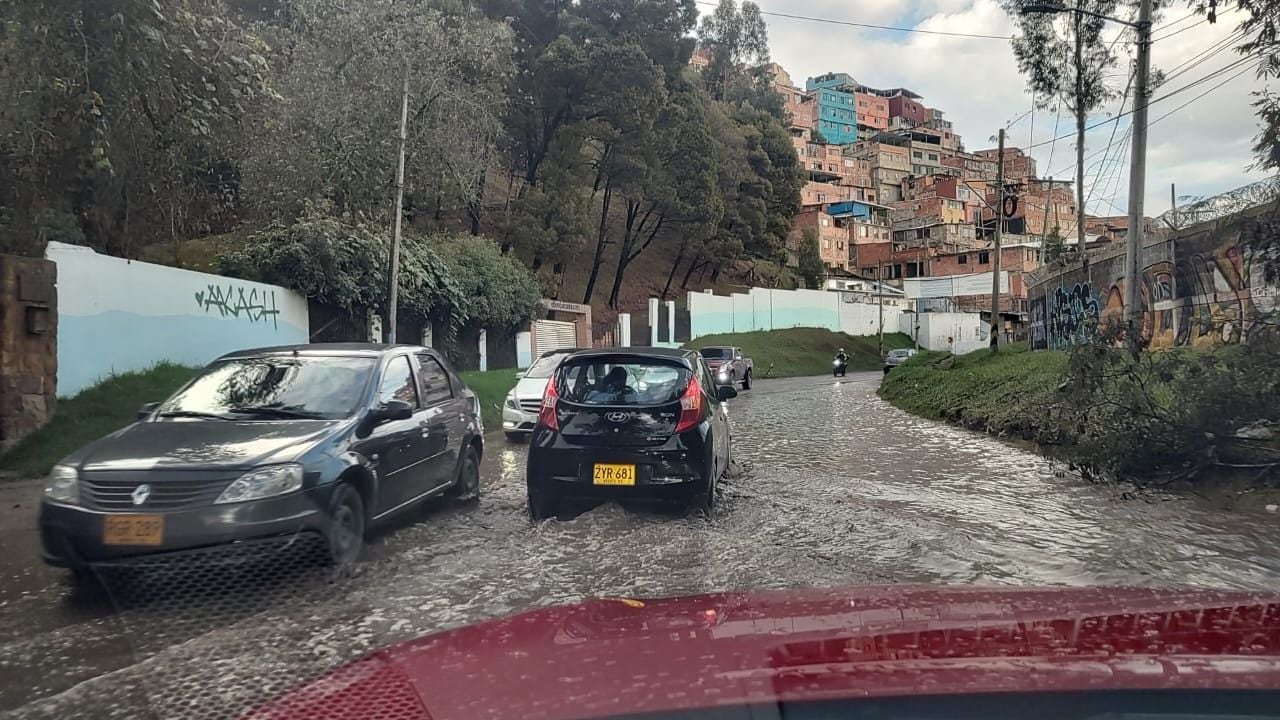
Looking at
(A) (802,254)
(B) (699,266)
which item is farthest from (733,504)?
(A) (802,254)

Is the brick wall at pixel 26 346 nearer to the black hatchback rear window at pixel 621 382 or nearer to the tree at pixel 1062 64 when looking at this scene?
the black hatchback rear window at pixel 621 382

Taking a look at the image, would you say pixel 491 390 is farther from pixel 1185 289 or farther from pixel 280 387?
pixel 1185 289

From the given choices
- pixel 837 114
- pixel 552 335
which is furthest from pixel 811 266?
pixel 837 114

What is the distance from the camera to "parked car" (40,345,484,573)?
4.95 metres

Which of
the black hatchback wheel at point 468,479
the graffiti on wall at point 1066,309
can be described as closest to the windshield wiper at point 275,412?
the black hatchback wheel at point 468,479

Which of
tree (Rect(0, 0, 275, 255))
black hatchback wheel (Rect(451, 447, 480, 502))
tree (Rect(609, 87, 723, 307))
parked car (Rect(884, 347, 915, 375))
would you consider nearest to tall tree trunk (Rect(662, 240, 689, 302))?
tree (Rect(609, 87, 723, 307))

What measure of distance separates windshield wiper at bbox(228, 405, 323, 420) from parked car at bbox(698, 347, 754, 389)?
20612 mm

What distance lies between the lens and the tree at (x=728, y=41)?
71.6m

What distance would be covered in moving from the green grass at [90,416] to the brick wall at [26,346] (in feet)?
0.56

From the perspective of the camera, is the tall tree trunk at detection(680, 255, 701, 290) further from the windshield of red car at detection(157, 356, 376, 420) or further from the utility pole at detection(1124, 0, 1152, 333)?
the windshield of red car at detection(157, 356, 376, 420)

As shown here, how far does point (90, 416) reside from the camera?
10.8 m

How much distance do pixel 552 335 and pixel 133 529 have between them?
28.0m

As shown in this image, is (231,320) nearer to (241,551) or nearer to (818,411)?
(241,551)

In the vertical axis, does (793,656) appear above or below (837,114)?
below
